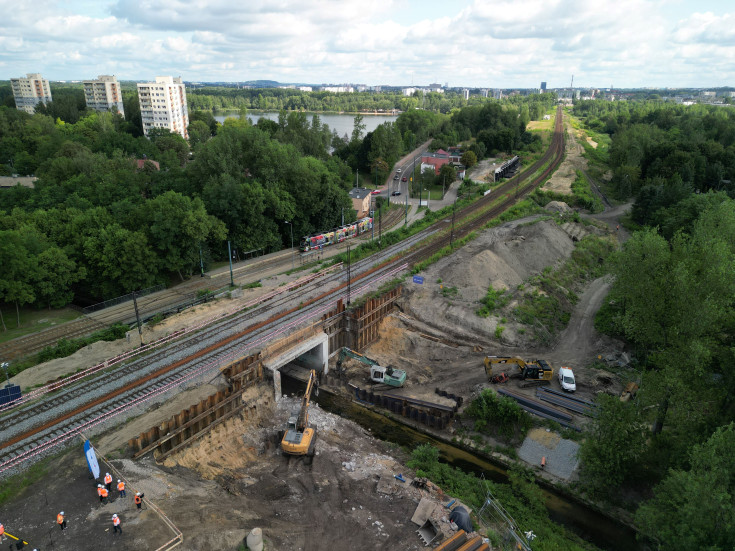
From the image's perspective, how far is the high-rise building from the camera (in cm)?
16725

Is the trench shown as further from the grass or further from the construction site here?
the grass

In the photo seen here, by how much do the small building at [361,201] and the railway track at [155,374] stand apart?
25097mm

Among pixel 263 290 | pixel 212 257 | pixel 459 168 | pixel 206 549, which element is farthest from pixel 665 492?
pixel 459 168

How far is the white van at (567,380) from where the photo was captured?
31.3m

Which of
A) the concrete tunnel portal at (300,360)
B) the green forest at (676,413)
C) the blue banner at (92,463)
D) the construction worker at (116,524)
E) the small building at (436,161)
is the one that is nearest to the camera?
the construction worker at (116,524)

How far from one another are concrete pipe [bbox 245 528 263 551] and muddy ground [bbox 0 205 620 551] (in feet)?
2.51

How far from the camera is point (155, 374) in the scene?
2877 centimetres

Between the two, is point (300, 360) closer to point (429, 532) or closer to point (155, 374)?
point (155, 374)

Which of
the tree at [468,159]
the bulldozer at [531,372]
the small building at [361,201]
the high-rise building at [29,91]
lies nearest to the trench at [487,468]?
the bulldozer at [531,372]

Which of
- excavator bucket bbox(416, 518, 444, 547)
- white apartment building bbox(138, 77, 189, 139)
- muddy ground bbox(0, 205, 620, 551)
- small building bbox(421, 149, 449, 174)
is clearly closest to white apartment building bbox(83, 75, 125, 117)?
white apartment building bbox(138, 77, 189, 139)

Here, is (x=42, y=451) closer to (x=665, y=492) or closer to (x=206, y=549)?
(x=206, y=549)

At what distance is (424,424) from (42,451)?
22.0 m

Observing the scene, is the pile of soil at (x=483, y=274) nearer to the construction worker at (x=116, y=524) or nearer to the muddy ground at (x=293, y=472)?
the muddy ground at (x=293, y=472)

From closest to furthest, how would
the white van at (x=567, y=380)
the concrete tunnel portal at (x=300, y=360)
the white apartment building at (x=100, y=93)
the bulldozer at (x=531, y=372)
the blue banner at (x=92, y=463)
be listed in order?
the blue banner at (x=92, y=463) < the white van at (x=567, y=380) < the concrete tunnel portal at (x=300, y=360) < the bulldozer at (x=531, y=372) < the white apartment building at (x=100, y=93)
